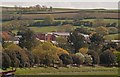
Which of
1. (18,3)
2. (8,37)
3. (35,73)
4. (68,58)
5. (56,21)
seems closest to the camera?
(35,73)

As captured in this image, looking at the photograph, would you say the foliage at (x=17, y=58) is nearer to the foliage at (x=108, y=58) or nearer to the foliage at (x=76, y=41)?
the foliage at (x=108, y=58)

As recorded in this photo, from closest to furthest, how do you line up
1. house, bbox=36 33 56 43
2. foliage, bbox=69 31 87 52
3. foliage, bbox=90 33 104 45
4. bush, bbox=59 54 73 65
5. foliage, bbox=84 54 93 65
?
bush, bbox=59 54 73 65
foliage, bbox=84 54 93 65
foliage, bbox=69 31 87 52
foliage, bbox=90 33 104 45
house, bbox=36 33 56 43

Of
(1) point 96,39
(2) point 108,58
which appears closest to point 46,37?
(1) point 96,39

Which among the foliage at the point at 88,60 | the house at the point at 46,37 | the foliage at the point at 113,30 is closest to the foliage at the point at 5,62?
the foliage at the point at 88,60

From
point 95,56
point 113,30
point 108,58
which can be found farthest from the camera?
point 113,30

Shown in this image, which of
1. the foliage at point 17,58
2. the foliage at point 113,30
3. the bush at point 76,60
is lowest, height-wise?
the bush at point 76,60

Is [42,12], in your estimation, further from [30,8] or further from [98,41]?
[98,41]

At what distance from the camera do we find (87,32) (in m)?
24.5

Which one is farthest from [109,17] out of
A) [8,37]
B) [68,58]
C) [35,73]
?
[35,73]

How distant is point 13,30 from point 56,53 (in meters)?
8.33

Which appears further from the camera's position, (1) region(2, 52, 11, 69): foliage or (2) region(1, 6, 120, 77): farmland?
(2) region(1, 6, 120, 77): farmland

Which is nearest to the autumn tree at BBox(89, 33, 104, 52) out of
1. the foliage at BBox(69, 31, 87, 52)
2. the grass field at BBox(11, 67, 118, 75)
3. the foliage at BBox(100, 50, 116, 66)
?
the foliage at BBox(69, 31, 87, 52)

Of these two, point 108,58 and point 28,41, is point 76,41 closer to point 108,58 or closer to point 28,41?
point 28,41

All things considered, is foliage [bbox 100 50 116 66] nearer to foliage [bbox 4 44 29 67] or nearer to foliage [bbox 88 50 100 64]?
foliage [bbox 88 50 100 64]
